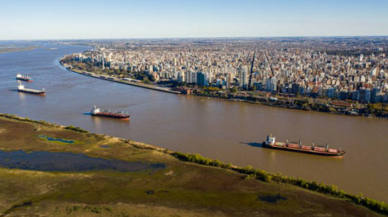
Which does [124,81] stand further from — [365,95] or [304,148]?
[304,148]

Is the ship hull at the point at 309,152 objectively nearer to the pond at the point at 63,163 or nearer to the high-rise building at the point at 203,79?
the pond at the point at 63,163

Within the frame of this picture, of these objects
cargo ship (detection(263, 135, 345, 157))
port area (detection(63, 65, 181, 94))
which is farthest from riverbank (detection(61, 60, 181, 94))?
cargo ship (detection(263, 135, 345, 157))

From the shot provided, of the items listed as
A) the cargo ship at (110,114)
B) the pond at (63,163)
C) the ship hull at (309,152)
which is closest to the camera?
the pond at (63,163)

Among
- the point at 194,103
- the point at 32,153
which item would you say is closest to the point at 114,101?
the point at 194,103

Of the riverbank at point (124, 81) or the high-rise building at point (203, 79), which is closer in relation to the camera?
the riverbank at point (124, 81)

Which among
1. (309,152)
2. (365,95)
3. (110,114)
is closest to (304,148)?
(309,152)

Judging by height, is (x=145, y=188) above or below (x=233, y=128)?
below

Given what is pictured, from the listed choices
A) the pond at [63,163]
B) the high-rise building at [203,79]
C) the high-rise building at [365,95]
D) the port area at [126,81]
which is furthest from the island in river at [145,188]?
the high-rise building at [203,79]
